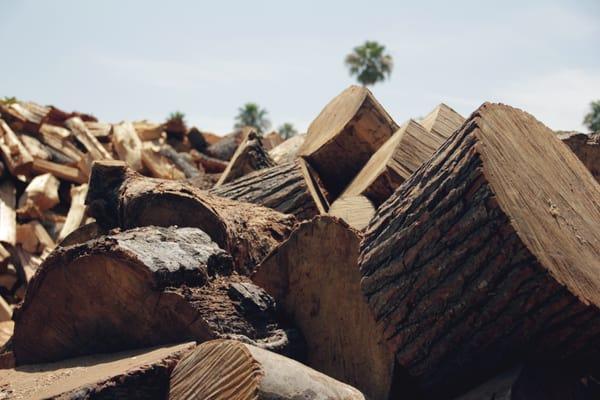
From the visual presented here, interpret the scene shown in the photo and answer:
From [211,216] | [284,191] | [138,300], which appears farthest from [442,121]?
[138,300]

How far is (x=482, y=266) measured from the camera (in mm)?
2396

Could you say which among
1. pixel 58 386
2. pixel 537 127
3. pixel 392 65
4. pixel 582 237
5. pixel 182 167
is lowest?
pixel 58 386

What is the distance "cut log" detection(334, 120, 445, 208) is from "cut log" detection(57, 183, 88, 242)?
4079mm

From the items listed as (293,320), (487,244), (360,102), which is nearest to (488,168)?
(487,244)

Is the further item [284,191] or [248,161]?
[248,161]

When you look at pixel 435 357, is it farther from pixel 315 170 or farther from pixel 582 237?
pixel 315 170

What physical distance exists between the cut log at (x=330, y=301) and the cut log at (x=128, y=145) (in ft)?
18.1

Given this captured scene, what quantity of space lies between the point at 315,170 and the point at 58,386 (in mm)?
2160

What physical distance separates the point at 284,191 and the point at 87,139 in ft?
17.2

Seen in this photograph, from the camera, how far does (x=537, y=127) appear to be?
3055mm

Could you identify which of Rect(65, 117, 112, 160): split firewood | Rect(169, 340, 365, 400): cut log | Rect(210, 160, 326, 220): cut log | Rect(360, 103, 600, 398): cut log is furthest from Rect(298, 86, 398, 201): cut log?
Rect(65, 117, 112, 160): split firewood

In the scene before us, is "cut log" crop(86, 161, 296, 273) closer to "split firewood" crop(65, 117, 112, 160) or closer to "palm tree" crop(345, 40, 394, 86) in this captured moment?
"split firewood" crop(65, 117, 112, 160)

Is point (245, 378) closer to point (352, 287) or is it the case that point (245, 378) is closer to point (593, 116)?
point (352, 287)

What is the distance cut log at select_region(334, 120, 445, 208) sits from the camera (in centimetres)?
364
